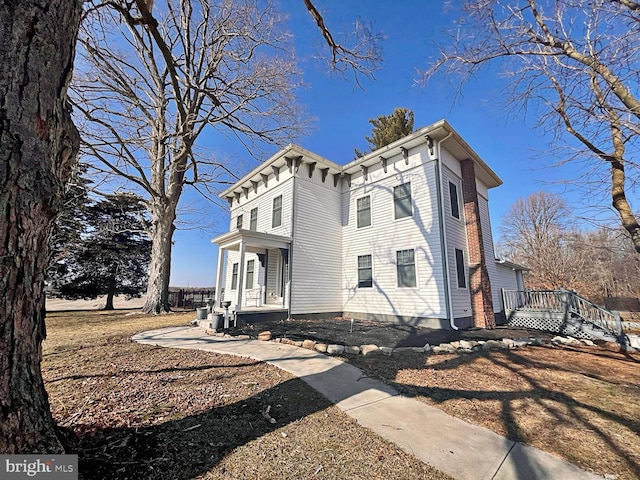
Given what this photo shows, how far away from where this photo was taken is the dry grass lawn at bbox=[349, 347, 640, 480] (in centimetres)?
271

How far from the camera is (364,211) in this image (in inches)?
500

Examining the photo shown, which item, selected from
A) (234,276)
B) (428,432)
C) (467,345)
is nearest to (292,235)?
(234,276)

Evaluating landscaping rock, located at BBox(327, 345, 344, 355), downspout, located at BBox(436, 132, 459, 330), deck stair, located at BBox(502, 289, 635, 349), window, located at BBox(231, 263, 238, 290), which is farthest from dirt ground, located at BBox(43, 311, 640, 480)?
window, located at BBox(231, 263, 238, 290)

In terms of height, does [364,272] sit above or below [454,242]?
below

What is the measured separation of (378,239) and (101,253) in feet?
61.4

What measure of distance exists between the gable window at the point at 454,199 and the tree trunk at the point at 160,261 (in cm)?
1271

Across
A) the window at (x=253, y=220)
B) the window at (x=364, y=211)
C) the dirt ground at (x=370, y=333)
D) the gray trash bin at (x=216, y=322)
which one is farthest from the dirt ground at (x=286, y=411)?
the window at (x=253, y=220)

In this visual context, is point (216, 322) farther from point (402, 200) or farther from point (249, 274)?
point (402, 200)

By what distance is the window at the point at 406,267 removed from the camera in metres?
10.5

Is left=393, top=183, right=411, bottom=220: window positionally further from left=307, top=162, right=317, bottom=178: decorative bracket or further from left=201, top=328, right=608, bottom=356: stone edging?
left=201, top=328, right=608, bottom=356: stone edging

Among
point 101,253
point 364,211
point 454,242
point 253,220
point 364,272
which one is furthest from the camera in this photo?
point 101,253

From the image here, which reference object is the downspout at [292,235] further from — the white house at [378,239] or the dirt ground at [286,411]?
the dirt ground at [286,411]

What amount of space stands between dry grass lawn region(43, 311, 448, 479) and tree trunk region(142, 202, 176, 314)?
850 cm

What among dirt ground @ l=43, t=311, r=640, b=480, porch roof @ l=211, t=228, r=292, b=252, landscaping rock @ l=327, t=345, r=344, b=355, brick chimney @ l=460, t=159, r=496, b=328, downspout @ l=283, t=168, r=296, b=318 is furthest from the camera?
downspout @ l=283, t=168, r=296, b=318
